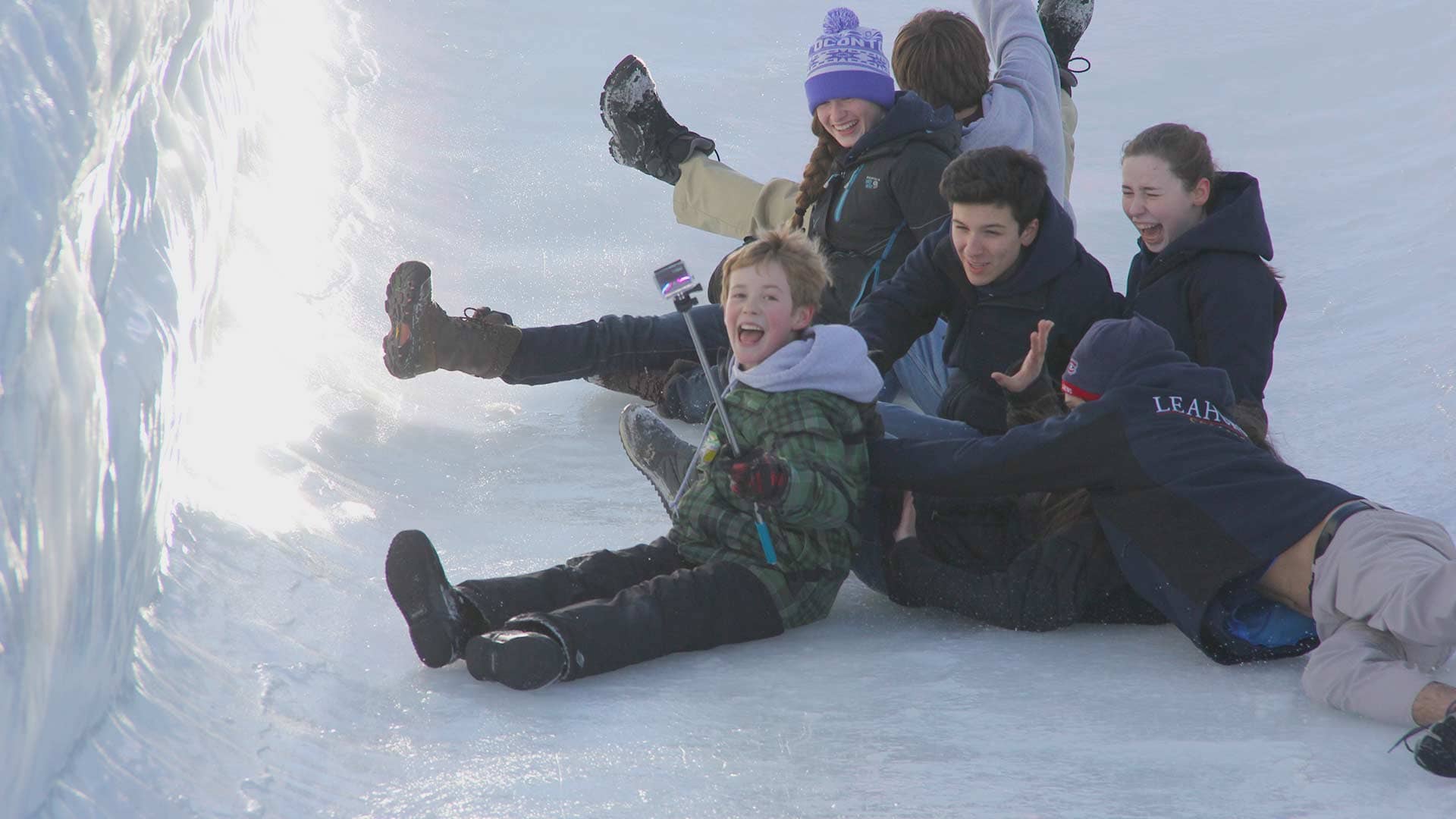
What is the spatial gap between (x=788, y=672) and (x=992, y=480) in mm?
492

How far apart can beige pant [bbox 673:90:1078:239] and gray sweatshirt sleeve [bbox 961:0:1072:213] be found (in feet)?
0.72

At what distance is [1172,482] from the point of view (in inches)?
91.7

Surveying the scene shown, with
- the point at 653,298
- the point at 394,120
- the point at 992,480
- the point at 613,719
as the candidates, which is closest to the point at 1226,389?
the point at 992,480

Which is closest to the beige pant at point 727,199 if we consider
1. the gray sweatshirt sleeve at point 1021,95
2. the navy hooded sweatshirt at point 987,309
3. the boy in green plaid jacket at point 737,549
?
the gray sweatshirt sleeve at point 1021,95

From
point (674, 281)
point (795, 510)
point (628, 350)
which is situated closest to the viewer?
point (795, 510)

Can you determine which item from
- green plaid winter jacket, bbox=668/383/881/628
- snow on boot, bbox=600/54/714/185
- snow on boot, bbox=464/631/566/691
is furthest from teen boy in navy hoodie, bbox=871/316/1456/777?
snow on boot, bbox=600/54/714/185

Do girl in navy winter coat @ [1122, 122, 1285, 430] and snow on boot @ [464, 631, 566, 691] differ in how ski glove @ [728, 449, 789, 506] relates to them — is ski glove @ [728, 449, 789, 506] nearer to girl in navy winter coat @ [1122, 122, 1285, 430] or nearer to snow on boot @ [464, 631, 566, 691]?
snow on boot @ [464, 631, 566, 691]

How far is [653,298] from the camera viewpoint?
4730mm

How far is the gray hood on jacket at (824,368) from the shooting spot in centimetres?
254

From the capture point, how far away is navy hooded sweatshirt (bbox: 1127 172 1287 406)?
2.82 m

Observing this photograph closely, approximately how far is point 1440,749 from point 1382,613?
282mm

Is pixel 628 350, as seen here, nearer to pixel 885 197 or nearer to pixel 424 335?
pixel 424 335

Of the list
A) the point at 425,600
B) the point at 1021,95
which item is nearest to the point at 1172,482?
the point at 425,600

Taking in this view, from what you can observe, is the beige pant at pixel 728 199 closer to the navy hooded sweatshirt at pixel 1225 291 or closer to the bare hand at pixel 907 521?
the navy hooded sweatshirt at pixel 1225 291
